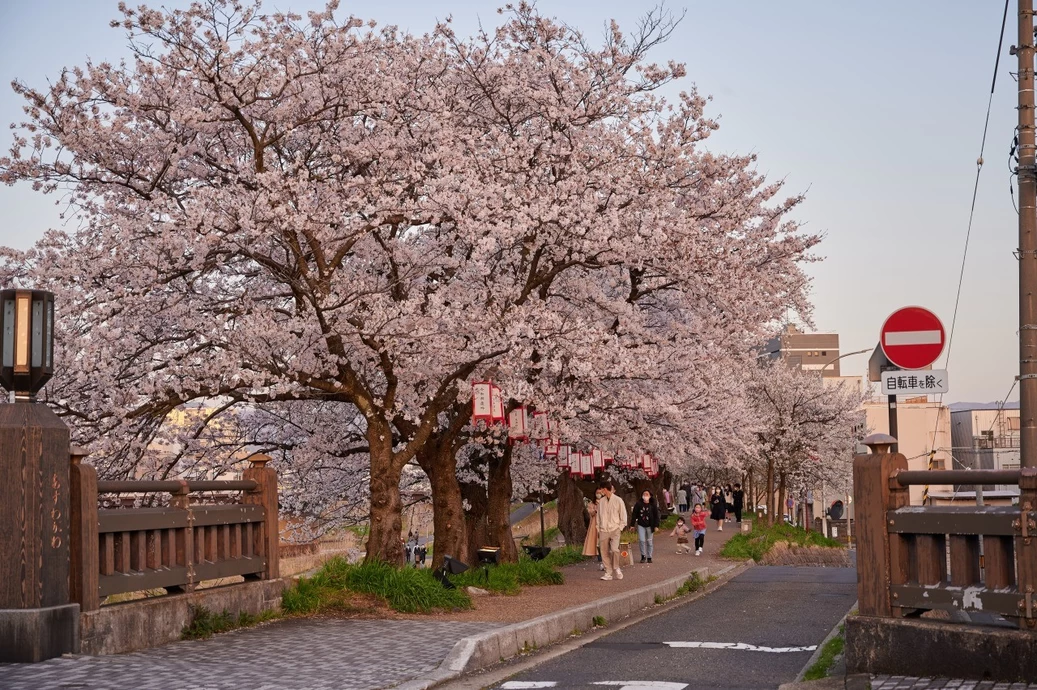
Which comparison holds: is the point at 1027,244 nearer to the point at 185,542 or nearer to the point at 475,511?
the point at 185,542

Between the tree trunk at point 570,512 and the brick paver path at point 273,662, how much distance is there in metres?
23.2

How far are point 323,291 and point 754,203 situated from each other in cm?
962

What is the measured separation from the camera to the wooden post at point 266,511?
46.9 feet

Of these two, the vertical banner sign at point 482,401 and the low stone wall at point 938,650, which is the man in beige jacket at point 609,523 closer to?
the vertical banner sign at point 482,401

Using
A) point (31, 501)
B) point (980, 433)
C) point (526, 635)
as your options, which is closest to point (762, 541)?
point (526, 635)

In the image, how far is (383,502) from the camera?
61.2ft

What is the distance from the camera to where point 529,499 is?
4106 cm

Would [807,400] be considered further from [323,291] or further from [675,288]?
[323,291]

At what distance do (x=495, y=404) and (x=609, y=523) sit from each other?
4.90 meters

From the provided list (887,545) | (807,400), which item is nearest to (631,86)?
(887,545)

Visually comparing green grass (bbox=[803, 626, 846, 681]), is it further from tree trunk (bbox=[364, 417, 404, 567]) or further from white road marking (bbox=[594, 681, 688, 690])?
tree trunk (bbox=[364, 417, 404, 567])

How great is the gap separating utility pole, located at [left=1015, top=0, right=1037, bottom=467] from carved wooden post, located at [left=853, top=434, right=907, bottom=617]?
4438 millimetres

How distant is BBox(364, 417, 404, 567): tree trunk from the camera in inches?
729

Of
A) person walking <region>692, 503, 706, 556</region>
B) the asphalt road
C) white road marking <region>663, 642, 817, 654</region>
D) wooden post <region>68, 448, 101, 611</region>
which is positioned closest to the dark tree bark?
person walking <region>692, 503, 706, 556</region>
